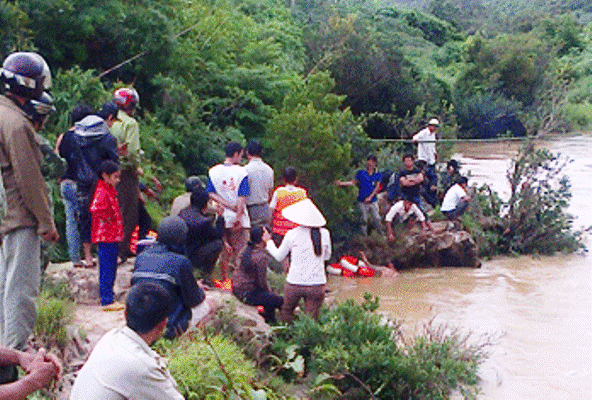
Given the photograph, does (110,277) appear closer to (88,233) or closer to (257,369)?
(88,233)

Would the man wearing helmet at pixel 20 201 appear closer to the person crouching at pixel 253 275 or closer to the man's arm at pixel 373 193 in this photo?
the person crouching at pixel 253 275

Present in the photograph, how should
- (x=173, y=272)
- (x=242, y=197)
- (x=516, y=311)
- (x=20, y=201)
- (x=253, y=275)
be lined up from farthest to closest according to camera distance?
(x=516, y=311) → (x=242, y=197) → (x=253, y=275) → (x=173, y=272) → (x=20, y=201)

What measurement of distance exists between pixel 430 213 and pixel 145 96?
18.3ft

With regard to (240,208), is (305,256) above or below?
below

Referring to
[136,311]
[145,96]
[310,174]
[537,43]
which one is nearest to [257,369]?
[136,311]

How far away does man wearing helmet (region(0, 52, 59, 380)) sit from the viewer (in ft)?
15.3

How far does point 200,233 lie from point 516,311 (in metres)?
5.80

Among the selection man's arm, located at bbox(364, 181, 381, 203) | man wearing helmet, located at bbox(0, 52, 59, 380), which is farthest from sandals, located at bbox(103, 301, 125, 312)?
man's arm, located at bbox(364, 181, 381, 203)

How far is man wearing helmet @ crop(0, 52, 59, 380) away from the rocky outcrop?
342 inches

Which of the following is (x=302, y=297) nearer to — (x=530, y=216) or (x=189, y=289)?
(x=189, y=289)

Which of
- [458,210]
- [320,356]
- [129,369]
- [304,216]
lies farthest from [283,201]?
[458,210]

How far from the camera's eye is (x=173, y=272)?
18.0 ft

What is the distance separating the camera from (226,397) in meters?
5.46

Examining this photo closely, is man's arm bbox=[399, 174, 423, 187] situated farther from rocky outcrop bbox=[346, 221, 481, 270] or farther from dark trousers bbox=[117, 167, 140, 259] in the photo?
dark trousers bbox=[117, 167, 140, 259]
